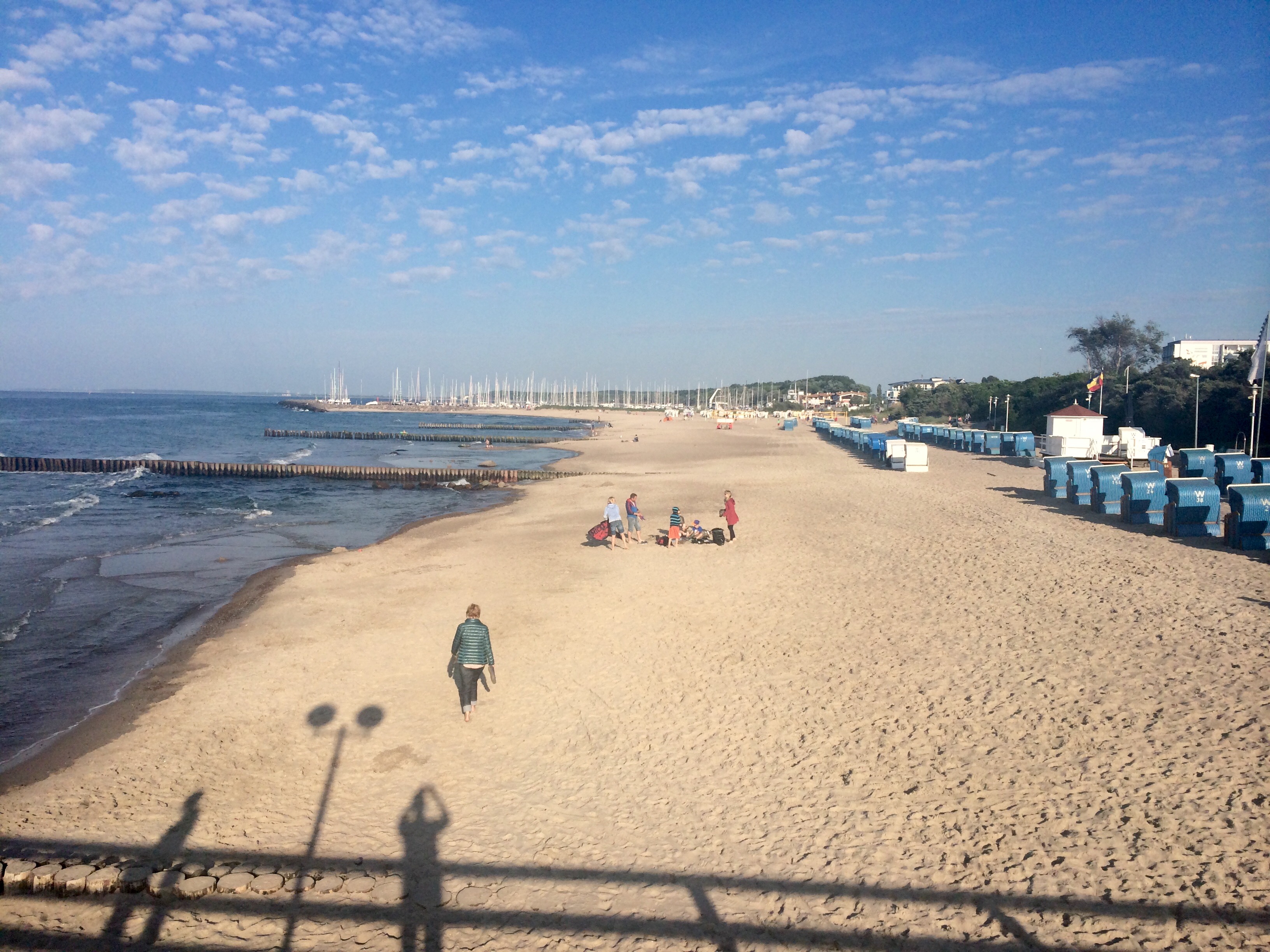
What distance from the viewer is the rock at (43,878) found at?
5.68 m

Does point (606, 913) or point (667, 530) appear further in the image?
point (667, 530)

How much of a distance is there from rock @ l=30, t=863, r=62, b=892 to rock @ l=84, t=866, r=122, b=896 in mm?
263

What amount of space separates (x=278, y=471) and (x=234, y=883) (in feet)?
135

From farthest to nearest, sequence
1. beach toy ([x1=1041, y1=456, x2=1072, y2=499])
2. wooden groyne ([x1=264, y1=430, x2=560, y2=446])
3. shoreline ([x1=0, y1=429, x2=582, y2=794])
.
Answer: wooden groyne ([x1=264, y1=430, x2=560, y2=446])
beach toy ([x1=1041, y1=456, x2=1072, y2=499])
shoreline ([x1=0, y1=429, x2=582, y2=794])

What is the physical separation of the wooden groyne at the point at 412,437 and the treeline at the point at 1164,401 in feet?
132

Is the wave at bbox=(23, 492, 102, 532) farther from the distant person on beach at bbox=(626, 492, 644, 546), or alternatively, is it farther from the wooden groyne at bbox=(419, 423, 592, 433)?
the wooden groyne at bbox=(419, 423, 592, 433)

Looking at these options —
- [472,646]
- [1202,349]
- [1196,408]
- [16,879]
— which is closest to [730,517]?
[472,646]

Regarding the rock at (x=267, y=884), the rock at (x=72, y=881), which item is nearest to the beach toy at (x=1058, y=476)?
the rock at (x=267, y=884)

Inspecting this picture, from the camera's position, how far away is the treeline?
123 ft

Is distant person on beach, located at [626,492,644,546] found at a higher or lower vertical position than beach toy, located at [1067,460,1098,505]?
lower

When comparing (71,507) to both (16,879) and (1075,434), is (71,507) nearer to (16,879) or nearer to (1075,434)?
(16,879)

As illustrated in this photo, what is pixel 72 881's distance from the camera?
5.70 meters

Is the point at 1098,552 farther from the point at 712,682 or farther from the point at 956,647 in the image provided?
the point at 712,682

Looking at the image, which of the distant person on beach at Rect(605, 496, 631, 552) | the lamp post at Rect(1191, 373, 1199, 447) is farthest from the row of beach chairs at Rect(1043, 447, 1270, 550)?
the distant person on beach at Rect(605, 496, 631, 552)
